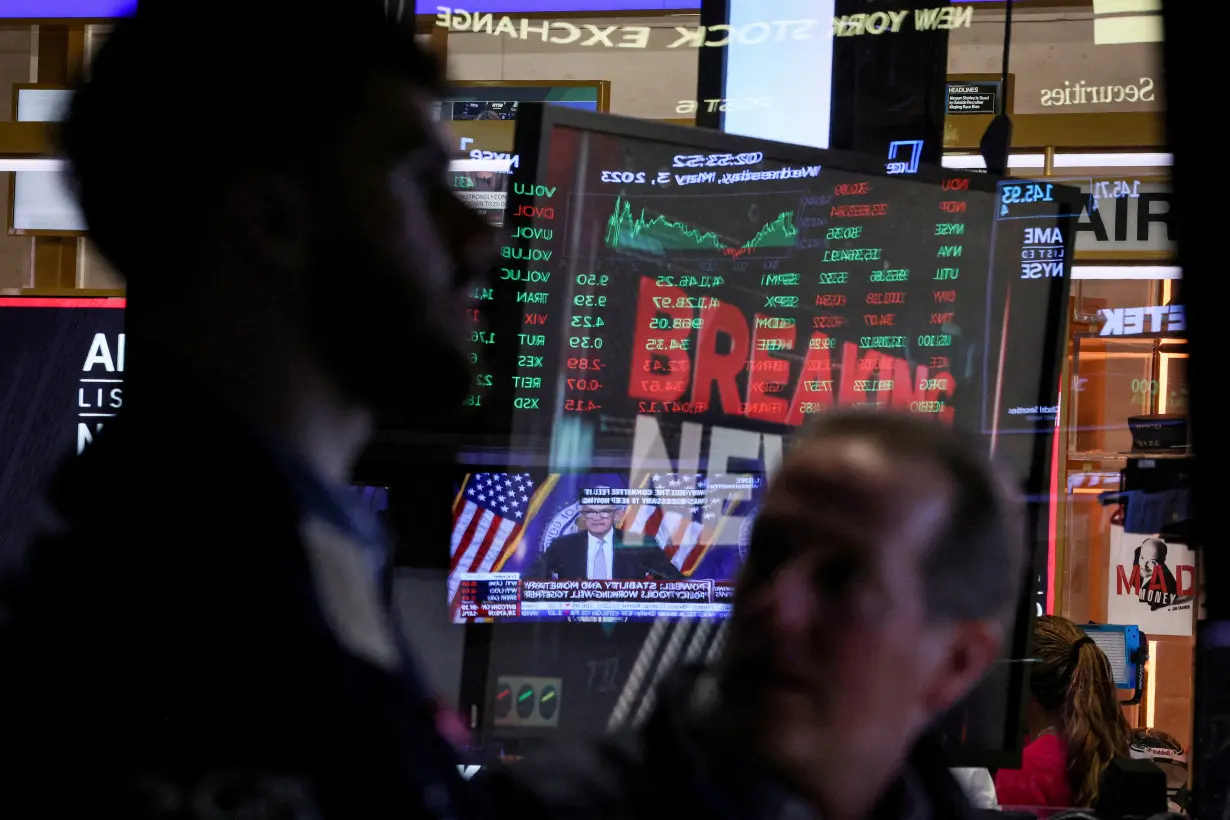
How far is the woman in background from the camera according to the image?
123cm

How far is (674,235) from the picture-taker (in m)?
1.30

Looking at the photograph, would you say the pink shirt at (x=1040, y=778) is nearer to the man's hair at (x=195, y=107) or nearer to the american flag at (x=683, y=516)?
the american flag at (x=683, y=516)

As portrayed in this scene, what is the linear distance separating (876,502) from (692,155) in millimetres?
764

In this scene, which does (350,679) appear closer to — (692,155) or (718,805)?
(718,805)

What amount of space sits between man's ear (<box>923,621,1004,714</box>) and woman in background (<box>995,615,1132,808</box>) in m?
0.58

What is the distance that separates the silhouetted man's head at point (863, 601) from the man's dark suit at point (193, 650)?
202 millimetres

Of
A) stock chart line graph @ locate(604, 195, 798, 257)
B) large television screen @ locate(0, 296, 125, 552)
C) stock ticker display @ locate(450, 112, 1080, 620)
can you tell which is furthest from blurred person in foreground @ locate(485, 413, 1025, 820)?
large television screen @ locate(0, 296, 125, 552)

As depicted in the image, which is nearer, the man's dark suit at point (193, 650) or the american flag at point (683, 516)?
the man's dark suit at point (193, 650)

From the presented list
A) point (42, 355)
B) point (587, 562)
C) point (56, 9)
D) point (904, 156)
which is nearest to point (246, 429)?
point (56, 9)

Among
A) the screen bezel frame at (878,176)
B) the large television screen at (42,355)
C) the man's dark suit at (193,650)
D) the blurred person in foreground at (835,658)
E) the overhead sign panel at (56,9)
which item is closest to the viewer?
the man's dark suit at (193,650)

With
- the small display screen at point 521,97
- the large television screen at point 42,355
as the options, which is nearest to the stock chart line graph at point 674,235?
the small display screen at point 521,97

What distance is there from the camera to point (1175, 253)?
739mm

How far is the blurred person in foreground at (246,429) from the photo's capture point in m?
0.48

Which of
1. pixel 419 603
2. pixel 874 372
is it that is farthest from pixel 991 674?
pixel 419 603
